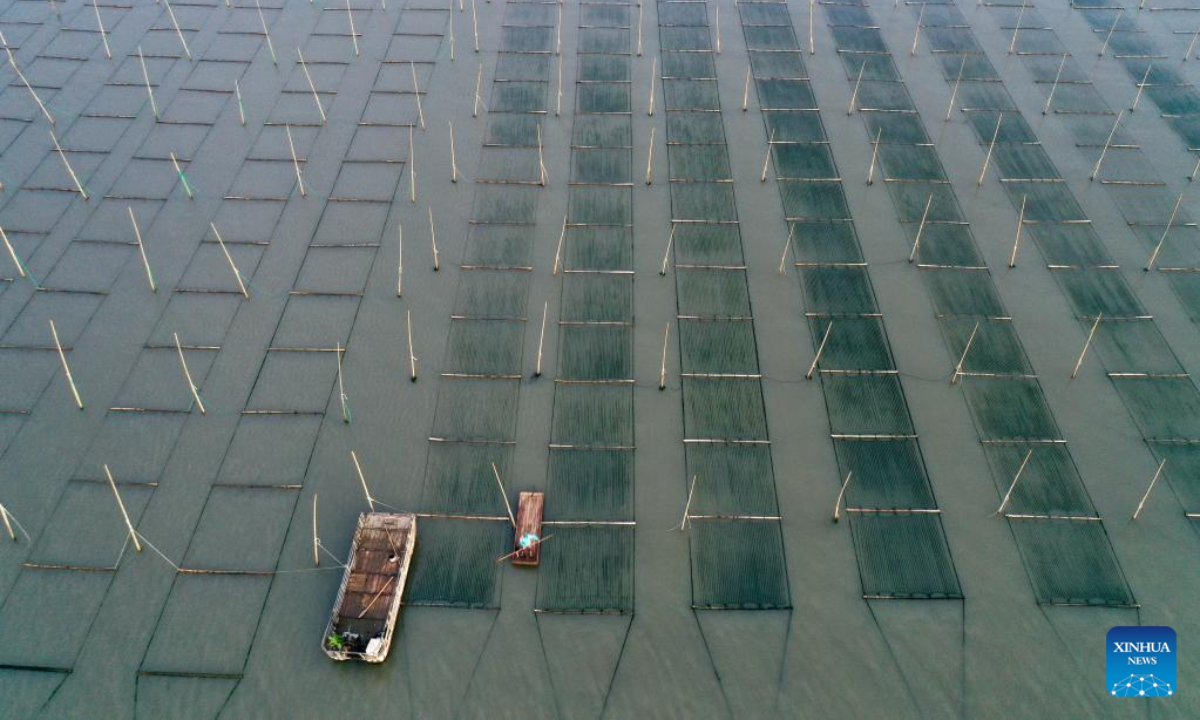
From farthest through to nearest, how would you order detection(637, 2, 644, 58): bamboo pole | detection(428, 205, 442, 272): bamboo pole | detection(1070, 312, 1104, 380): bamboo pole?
detection(637, 2, 644, 58): bamboo pole < detection(428, 205, 442, 272): bamboo pole < detection(1070, 312, 1104, 380): bamboo pole

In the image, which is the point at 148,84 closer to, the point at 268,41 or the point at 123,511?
the point at 268,41

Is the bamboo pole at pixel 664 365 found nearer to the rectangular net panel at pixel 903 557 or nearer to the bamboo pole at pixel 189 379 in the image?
the rectangular net panel at pixel 903 557

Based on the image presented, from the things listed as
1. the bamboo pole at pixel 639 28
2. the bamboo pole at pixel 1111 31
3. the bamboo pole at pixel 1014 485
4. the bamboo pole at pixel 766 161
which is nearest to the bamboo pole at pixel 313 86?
the bamboo pole at pixel 639 28

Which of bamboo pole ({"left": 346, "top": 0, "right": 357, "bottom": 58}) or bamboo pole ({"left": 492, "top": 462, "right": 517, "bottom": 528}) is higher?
bamboo pole ({"left": 346, "top": 0, "right": 357, "bottom": 58})

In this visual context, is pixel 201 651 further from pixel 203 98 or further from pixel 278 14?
pixel 278 14

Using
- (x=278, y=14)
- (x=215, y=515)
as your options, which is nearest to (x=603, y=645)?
(x=215, y=515)

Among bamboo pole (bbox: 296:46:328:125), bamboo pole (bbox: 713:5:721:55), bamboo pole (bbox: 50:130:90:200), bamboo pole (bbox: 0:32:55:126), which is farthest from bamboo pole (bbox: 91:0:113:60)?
bamboo pole (bbox: 713:5:721:55)

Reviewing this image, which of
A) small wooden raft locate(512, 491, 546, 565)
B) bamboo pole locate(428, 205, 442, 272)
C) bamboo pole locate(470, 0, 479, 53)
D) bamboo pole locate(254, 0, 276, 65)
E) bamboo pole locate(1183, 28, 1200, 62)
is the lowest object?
small wooden raft locate(512, 491, 546, 565)

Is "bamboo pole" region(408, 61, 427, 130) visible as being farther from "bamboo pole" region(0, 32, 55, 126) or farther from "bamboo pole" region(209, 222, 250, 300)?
"bamboo pole" region(0, 32, 55, 126)
